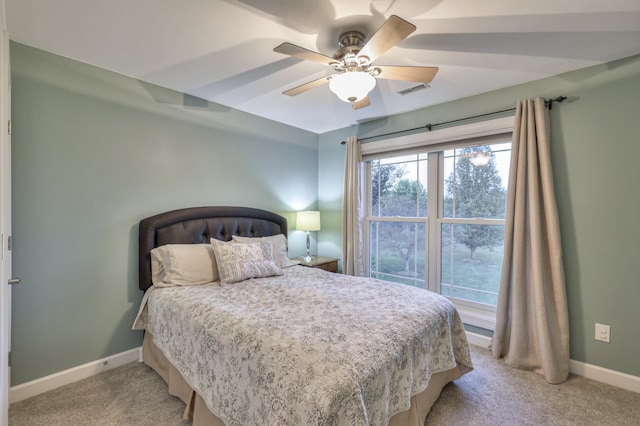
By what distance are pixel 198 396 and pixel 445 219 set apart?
279 cm

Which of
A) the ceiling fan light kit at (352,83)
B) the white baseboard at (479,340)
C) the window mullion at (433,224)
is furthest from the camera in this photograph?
the window mullion at (433,224)

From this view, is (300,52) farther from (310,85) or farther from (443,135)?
(443,135)

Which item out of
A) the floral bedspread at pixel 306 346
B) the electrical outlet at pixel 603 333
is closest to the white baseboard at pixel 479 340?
the electrical outlet at pixel 603 333

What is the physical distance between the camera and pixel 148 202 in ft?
8.68

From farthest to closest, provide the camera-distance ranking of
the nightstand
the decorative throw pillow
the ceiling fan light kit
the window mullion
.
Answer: the nightstand, the window mullion, the decorative throw pillow, the ceiling fan light kit

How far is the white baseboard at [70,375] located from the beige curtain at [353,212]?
94.0 inches

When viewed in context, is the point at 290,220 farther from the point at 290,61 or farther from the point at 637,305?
the point at 637,305

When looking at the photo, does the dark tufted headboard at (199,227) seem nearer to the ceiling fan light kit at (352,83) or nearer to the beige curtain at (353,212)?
the beige curtain at (353,212)

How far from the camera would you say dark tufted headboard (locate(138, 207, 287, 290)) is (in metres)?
2.52

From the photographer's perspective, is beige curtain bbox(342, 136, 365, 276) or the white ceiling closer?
the white ceiling

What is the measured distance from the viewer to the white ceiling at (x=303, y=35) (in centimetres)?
164

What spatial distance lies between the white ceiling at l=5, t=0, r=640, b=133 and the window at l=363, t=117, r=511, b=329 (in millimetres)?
799

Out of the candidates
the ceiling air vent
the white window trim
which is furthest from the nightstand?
the ceiling air vent

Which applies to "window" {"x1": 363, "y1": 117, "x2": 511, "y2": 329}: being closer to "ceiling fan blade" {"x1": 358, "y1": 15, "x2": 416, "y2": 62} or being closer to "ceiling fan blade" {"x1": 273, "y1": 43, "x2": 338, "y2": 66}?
"ceiling fan blade" {"x1": 358, "y1": 15, "x2": 416, "y2": 62}
